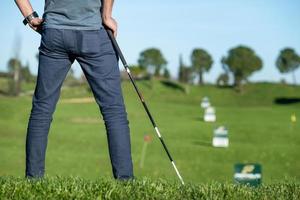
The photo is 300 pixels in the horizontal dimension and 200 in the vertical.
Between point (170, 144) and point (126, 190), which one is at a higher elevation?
point (126, 190)

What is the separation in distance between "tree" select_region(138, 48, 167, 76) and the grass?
12721 cm

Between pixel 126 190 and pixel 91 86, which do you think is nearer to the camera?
pixel 126 190

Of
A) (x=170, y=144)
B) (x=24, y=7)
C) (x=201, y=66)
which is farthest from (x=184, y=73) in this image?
(x=24, y=7)

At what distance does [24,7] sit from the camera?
5.41m

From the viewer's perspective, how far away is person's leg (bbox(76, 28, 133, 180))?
201 inches

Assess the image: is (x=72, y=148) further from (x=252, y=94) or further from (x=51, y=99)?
(x=252, y=94)

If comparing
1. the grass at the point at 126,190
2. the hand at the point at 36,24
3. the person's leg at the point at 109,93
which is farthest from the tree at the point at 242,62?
the grass at the point at 126,190

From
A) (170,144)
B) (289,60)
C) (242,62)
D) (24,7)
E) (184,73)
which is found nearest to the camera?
(24,7)

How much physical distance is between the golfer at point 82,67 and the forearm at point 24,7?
0.57ft

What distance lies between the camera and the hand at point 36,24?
536 cm

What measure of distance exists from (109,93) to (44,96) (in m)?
0.56

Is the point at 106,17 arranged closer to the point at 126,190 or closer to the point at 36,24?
the point at 36,24

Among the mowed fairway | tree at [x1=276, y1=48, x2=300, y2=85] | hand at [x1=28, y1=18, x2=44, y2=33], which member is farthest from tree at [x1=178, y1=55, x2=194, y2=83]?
hand at [x1=28, y1=18, x2=44, y2=33]

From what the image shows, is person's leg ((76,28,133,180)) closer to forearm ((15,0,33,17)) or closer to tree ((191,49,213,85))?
forearm ((15,0,33,17))
